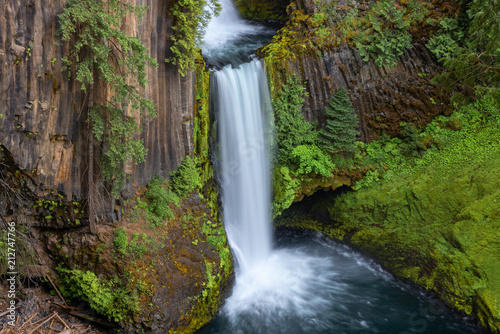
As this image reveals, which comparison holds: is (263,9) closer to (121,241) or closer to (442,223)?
(442,223)

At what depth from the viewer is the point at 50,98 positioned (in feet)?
20.1

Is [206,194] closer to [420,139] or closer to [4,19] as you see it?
[4,19]

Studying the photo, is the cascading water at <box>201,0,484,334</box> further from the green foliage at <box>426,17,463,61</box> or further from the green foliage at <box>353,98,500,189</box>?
the green foliage at <box>426,17,463,61</box>

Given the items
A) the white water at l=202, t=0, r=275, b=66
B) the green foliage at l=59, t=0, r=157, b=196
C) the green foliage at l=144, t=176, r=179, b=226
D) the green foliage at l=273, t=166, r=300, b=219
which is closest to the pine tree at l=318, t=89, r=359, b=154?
the green foliage at l=273, t=166, r=300, b=219

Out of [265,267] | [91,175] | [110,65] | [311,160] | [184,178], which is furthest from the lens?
[311,160]

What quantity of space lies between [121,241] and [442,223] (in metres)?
8.79

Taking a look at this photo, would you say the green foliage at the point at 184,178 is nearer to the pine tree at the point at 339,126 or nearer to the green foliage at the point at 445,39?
the pine tree at the point at 339,126

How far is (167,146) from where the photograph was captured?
8.43 m

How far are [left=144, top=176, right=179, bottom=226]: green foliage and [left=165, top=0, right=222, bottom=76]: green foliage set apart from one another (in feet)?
9.26

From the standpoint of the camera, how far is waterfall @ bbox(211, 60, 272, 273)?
32.5 feet

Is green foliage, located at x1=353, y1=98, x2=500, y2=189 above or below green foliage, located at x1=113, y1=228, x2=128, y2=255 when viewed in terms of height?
above

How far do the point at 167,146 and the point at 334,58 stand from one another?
20.8 ft

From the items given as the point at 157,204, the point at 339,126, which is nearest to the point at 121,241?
the point at 157,204

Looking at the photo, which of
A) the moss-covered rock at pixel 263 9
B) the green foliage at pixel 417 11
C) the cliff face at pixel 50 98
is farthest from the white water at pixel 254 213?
the green foliage at pixel 417 11
